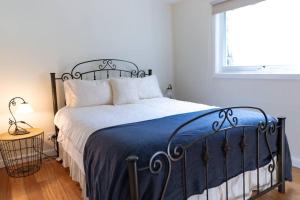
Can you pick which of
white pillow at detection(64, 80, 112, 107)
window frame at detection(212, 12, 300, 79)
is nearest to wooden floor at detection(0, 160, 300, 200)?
white pillow at detection(64, 80, 112, 107)

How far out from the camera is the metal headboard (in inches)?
120

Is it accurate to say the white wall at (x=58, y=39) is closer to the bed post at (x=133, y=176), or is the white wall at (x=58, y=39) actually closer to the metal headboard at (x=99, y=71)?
the metal headboard at (x=99, y=71)

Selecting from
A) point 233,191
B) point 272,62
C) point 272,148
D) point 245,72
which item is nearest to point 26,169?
point 233,191

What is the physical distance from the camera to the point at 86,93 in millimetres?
2820

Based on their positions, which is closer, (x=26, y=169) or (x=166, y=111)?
(x=166, y=111)

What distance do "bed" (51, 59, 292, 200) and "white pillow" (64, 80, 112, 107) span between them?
42 cm

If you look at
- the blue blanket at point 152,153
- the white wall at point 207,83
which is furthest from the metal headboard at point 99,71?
the blue blanket at point 152,153

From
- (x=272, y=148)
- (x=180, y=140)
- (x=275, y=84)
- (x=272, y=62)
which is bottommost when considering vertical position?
Result: (x=272, y=148)

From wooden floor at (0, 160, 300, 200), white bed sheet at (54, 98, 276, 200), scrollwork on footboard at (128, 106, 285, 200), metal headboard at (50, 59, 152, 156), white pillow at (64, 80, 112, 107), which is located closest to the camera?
scrollwork on footboard at (128, 106, 285, 200)

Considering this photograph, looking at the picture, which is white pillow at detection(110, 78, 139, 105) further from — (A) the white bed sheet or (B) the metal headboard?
(B) the metal headboard

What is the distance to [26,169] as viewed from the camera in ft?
9.05

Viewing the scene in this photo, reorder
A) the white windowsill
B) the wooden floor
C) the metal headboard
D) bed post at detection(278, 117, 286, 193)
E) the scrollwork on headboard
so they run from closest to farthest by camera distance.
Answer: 1. bed post at detection(278, 117, 286, 193)
2. the wooden floor
3. the white windowsill
4. the metal headboard
5. the scrollwork on headboard

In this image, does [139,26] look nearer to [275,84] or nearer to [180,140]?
[275,84]

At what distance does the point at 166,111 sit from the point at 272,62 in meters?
1.37
